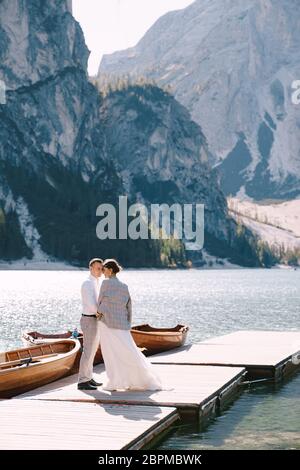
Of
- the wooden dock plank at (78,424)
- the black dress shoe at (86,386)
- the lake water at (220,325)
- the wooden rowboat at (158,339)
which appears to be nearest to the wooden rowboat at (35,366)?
the wooden dock plank at (78,424)

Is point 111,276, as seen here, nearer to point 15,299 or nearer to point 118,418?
point 118,418

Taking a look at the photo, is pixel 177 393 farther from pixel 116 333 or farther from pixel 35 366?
pixel 35 366

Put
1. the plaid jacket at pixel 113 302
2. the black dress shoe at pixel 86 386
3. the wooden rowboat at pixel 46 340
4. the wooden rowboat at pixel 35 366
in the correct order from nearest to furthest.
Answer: the plaid jacket at pixel 113 302 < the wooden rowboat at pixel 35 366 < the black dress shoe at pixel 86 386 < the wooden rowboat at pixel 46 340

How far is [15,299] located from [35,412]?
92017 millimetres

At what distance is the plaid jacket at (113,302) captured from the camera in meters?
23.2

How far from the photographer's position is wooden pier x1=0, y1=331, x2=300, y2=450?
17.8 meters

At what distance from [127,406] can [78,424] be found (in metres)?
3.06

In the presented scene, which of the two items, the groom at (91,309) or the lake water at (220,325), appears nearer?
the lake water at (220,325)

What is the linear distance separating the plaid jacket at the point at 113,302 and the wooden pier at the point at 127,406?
2.38 metres

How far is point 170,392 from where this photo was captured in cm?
2448

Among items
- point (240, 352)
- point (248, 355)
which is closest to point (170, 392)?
point (248, 355)

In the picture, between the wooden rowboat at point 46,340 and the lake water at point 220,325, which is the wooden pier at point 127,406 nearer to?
the lake water at point 220,325

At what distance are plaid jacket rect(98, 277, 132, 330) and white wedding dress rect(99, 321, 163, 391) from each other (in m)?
0.25
